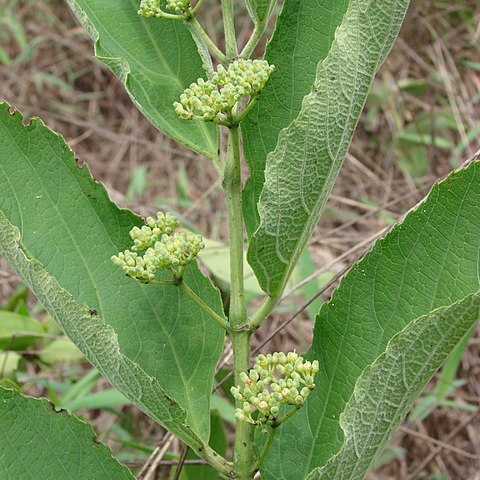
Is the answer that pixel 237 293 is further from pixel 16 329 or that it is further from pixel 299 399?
pixel 16 329

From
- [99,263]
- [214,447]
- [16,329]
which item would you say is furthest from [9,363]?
[99,263]

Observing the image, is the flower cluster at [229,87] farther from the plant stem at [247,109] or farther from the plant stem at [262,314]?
the plant stem at [262,314]

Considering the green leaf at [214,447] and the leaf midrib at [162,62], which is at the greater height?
the leaf midrib at [162,62]

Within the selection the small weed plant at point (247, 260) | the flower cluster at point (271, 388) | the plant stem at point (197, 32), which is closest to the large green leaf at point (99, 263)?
the small weed plant at point (247, 260)

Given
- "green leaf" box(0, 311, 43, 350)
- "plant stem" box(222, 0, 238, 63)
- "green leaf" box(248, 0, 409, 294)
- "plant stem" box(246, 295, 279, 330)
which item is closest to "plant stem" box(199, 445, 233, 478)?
"plant stem" box(246, 295, 279, 330)

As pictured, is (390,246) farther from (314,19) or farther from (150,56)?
(150,56)

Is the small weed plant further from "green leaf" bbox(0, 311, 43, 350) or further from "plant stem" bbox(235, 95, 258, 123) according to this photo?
"green leaf" bbox(0, 311, 43, 350)
